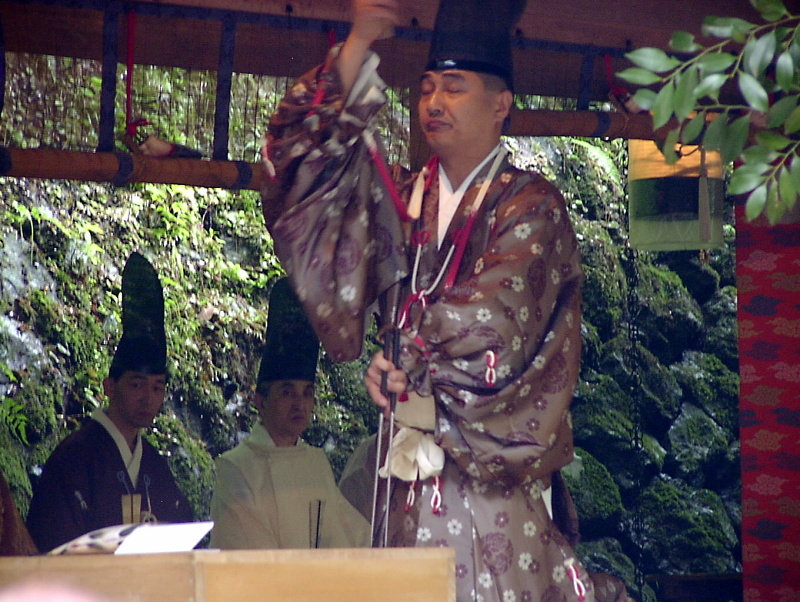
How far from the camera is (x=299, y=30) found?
13.0ft

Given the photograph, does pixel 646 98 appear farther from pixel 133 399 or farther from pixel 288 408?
pixel 133 399

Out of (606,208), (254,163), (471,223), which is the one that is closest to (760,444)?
(606,208)

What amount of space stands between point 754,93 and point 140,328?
2.90 meters

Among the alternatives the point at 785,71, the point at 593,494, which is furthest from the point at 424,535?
the point at 593,494

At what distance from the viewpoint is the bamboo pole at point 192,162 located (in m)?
3.80

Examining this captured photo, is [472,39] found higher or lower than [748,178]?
higher

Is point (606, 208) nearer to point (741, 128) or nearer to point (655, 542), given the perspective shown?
point (655, 542)

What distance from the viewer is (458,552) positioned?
3244mm

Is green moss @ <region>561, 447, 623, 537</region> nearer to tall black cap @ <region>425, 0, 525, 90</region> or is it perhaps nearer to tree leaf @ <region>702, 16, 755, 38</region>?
tall black cap @ <region>425, 0, 525, 90</region>

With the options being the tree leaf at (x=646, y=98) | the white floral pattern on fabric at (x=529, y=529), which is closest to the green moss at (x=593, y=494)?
the white floral pattern on fabric at (x=529, y=529)

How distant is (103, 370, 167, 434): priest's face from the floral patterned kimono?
1.27m

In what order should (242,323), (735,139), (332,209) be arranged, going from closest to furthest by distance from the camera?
(735,139) → (332,209) → (242,323)

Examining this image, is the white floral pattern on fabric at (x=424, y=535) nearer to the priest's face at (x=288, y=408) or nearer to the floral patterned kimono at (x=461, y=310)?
the floral patterned kimono at (x=461, y=310)

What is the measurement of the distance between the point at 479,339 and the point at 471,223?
0.44 m
